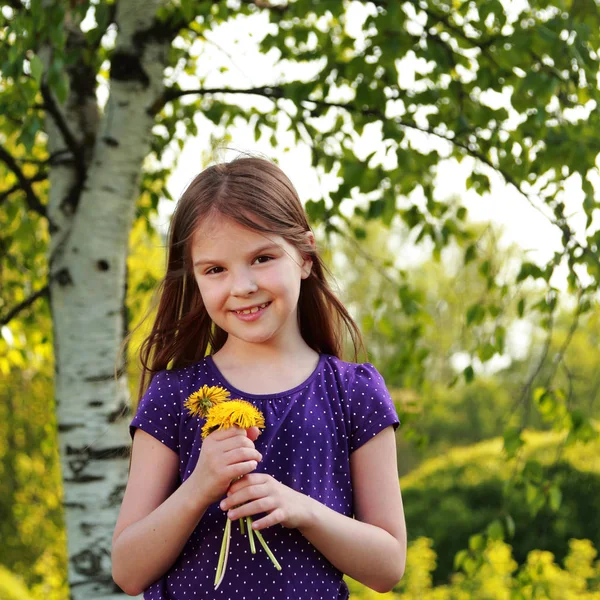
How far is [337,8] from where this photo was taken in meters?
2.77

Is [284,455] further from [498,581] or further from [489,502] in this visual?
[489,502]

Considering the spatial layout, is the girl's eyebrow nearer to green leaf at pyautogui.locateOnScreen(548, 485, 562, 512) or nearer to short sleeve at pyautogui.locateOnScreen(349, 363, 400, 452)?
short sleeve at pyautogui.locateOnScreen(349, 363, 400, 452)

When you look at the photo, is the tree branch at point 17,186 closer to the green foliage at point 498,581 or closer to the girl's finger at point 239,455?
the girl's finger at point 239,455

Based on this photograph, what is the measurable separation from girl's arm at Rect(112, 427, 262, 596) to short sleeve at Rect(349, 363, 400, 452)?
10.0 inches

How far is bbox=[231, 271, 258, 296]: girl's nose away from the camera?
1.50 meters

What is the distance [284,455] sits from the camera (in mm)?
1507

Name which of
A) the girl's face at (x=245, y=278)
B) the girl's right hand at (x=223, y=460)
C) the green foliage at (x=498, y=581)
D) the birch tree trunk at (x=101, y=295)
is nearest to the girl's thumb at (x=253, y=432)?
the girl's right hand at (x=223, y=460)

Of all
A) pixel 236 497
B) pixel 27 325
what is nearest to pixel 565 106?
pixel 236 497

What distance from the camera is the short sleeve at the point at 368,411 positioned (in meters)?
1.55

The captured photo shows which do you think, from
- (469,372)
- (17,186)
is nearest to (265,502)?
(469,372)

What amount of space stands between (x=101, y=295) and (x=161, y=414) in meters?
1.54

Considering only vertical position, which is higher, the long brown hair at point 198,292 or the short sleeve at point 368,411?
the long brown hair at point 198,292

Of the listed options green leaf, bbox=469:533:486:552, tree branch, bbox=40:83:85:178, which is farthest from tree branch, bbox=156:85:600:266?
green leaf, bbox=469:533:486:552

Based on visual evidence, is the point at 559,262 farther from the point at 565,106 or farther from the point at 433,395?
the point at 433,395
